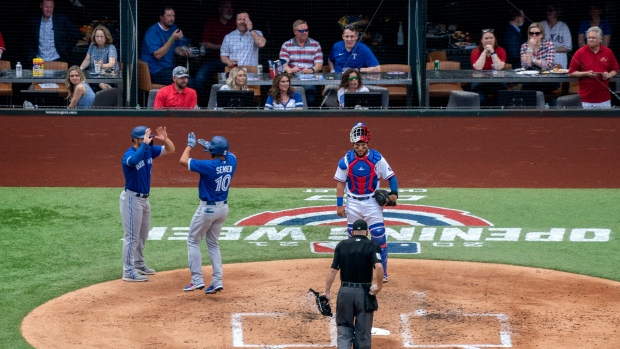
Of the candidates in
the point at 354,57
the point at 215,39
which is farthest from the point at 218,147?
the point at 215,39

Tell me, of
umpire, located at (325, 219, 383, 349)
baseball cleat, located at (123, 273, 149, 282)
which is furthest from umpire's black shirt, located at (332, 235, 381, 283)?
baseball cleat, located at (123, 273, 149, 282)

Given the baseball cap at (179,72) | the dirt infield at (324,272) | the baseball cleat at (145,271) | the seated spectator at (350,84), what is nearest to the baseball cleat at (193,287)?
the dirt infield at (324,272)

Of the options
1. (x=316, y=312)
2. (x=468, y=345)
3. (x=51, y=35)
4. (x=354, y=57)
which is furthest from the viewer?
(x=51, y=35)

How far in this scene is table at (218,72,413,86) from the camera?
639 inches

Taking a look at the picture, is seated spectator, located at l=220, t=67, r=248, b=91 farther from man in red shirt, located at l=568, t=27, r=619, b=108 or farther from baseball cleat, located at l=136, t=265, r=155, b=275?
man in red shirt, located at l=568, t=27, r=619, b=108

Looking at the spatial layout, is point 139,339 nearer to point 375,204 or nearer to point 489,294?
point 375,204

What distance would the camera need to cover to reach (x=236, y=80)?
15898mm

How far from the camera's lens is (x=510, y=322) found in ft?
30.9

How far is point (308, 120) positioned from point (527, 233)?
14.0 ft

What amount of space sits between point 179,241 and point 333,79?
184 inches

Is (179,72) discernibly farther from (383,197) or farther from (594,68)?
(594,68)

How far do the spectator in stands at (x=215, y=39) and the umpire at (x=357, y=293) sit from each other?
10184mm

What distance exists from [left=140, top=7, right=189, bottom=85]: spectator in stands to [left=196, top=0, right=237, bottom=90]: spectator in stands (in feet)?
2.40

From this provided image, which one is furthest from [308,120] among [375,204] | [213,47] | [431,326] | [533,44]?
[431,326]
